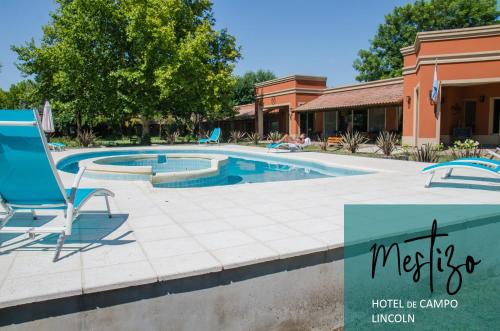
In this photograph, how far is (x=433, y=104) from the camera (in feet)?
54.2

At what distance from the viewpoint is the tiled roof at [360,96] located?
21.4m

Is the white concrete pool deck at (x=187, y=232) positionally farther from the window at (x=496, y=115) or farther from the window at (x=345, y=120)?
the window at (x=345, y=120)

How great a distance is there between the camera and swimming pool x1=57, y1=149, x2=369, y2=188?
9.63 meters

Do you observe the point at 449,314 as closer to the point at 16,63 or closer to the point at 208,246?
the point at 208,246

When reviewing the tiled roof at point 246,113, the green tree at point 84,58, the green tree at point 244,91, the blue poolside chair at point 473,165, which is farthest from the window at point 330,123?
the blue poolside chair at point 473,165

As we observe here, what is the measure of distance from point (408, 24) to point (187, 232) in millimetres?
44290

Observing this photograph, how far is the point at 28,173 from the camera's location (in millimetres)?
3396

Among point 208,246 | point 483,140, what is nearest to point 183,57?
point 483,140

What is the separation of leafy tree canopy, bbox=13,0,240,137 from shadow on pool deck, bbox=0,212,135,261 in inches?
752

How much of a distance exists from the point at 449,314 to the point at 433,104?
49.5ft

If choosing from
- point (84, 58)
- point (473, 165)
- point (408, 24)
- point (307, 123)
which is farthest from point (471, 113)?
point (408, 24)

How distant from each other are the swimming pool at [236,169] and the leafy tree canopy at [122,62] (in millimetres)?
6427

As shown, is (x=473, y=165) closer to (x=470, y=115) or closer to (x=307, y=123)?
(x=470, y=115)

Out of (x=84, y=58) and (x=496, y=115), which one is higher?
(x=84, y=58)
